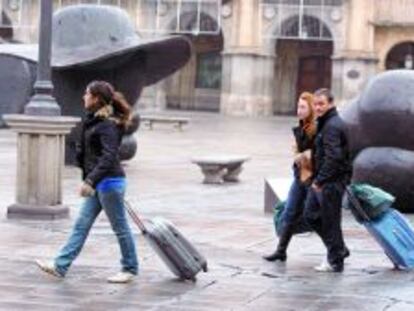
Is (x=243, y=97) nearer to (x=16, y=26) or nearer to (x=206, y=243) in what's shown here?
(x=16, y=26)

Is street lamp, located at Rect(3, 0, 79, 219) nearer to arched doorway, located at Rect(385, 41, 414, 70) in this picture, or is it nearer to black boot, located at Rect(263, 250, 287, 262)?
black boot, located at Rect(263, 250, 287, 262)

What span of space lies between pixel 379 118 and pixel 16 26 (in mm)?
44287

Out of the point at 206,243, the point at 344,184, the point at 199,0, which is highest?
the point at 199,0

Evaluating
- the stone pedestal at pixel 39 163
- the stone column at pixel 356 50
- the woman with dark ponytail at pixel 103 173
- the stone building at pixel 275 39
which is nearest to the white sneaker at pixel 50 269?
the woman with dark ponytail at pixel 103 173

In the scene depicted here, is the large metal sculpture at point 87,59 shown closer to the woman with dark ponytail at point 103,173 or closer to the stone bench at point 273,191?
the stone bench at point 273,191

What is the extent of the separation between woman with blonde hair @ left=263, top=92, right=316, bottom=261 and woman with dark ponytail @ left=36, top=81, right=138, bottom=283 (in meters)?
1.66

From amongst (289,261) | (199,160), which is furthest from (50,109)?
(199,160)

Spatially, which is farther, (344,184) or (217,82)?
(217,82)

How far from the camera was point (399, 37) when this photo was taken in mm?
55250

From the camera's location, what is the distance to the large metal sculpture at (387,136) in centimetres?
1467

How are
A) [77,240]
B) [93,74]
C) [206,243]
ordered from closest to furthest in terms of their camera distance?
[77,240], [206,243], [93,74]

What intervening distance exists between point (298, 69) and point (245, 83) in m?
4.71

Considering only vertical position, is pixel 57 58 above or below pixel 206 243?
above

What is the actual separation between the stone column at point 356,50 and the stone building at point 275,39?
46 millimetres
